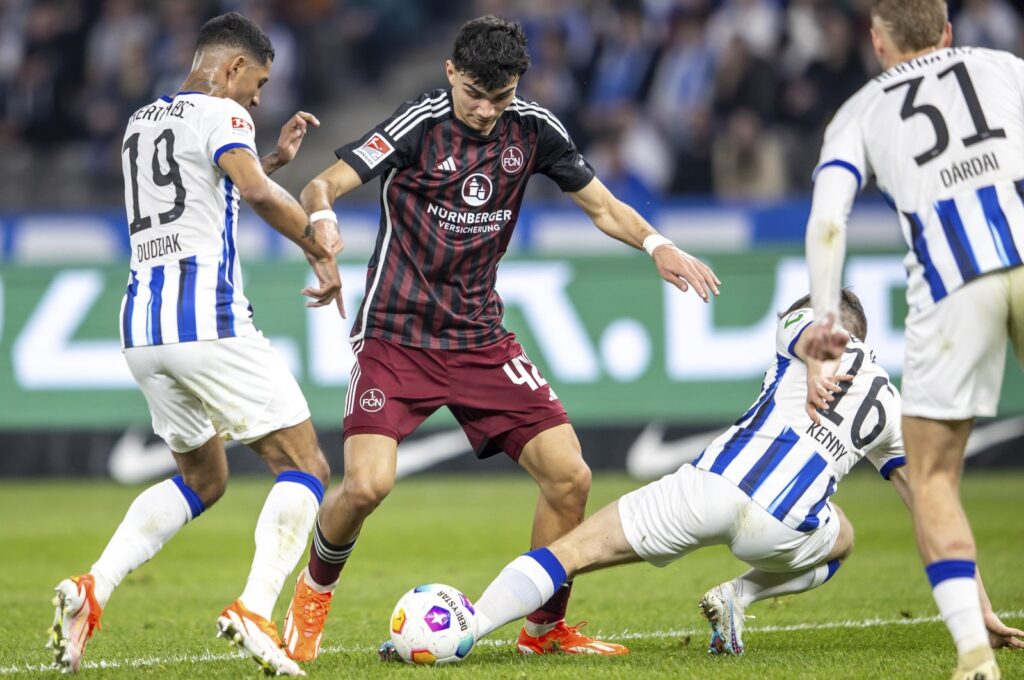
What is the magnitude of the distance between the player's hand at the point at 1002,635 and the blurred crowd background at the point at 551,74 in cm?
826

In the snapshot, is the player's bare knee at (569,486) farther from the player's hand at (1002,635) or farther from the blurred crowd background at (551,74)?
the blurred crowd background at (551,74)

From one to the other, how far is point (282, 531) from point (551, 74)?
37.2 feet

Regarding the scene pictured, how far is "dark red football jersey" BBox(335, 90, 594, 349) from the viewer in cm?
589

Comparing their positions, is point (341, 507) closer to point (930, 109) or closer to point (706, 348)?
point (930, 109)

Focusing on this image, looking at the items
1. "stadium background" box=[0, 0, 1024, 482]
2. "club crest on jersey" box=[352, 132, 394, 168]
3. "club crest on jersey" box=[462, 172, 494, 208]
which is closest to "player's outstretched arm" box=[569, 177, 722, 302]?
"club crest on jersey" box=[462, 172, 494, 208]

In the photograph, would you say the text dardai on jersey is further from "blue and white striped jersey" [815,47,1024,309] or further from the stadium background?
the stadium background

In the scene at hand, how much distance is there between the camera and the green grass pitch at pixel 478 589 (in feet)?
17.4

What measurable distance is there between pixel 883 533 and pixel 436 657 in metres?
5.32

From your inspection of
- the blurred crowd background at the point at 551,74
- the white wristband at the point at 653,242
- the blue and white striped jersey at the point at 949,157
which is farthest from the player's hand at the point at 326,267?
the blurred crowd background at the point at 551,74

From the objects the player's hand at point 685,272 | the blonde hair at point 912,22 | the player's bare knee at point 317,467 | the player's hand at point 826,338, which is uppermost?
the blonde hair at point 912,22

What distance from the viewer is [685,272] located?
5.83 m

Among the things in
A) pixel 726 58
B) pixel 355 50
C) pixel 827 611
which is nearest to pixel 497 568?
pixel 827 611

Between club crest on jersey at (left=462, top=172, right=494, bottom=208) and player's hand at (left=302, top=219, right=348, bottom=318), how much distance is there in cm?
76

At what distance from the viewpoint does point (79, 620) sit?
5.12 m
